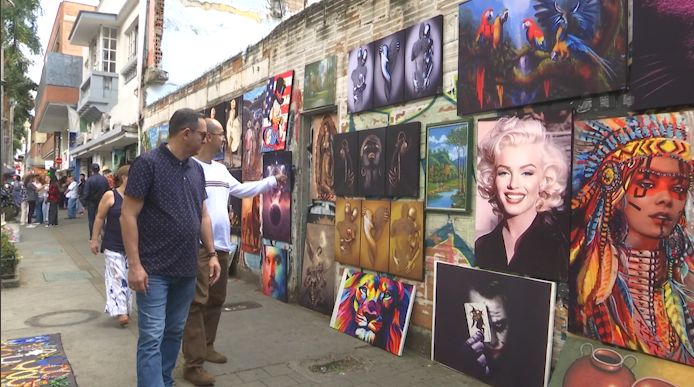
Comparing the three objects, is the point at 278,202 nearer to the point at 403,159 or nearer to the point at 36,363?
the point at 403,159

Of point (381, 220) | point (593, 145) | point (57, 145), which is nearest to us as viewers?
point (593, 145)

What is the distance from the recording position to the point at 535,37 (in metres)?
3.80

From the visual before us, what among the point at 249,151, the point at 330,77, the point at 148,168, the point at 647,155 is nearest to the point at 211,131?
the point at 148,168

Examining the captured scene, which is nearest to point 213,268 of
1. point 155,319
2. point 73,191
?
point 155,319

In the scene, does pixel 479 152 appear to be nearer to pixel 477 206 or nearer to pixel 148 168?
pixel 477 206

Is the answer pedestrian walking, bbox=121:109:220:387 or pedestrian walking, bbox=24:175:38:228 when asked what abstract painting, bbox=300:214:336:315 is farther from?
pedestrian walking, bbox=24:175:38:228

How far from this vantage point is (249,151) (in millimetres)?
8242

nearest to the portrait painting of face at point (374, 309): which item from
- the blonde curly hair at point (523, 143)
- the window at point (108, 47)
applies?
the blonde curly hair at point (523, 143)

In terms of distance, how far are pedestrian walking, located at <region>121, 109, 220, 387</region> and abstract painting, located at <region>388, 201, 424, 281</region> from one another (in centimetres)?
223

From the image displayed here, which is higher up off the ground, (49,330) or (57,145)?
(57,145)

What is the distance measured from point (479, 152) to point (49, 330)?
4.87m

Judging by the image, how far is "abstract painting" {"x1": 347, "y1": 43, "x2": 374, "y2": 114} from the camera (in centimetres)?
550

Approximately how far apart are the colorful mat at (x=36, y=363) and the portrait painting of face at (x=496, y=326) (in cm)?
313

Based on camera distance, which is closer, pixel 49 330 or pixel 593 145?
pixel 593 145
